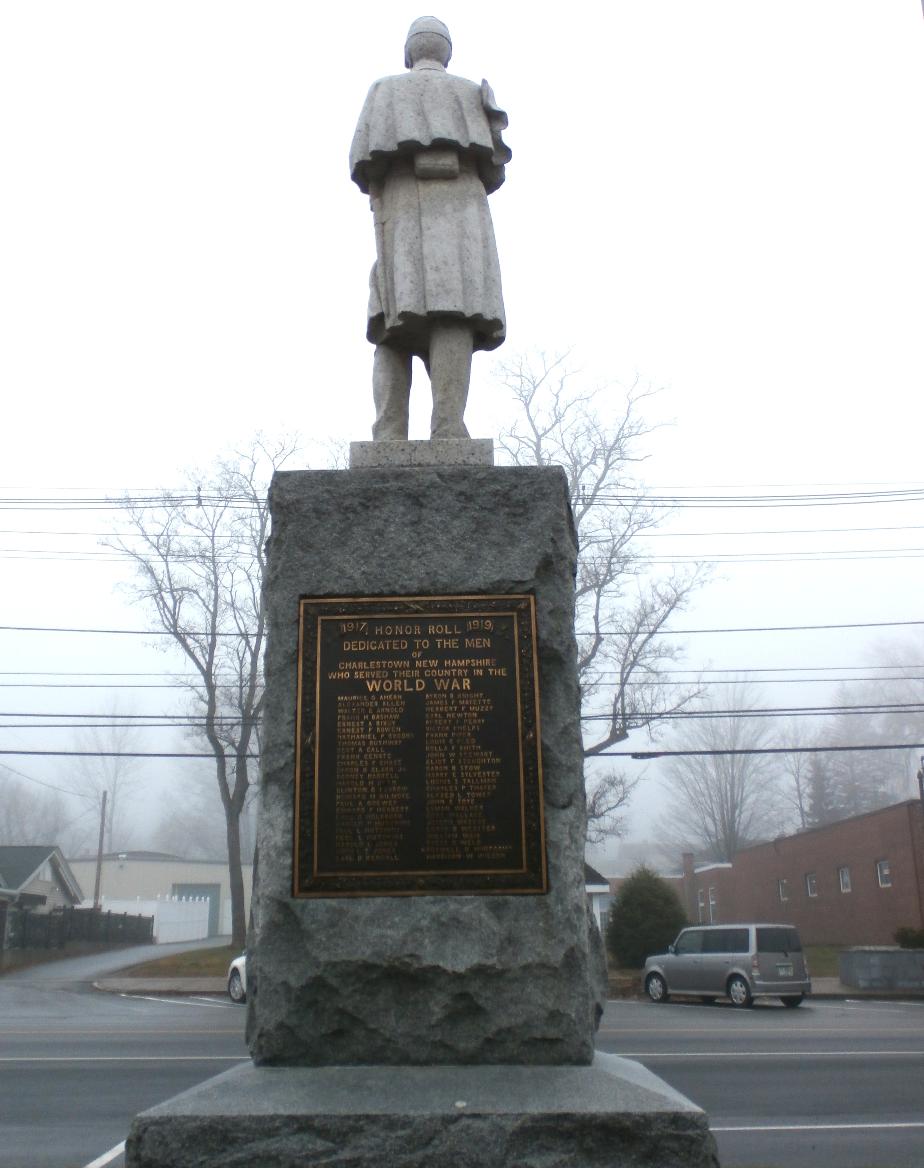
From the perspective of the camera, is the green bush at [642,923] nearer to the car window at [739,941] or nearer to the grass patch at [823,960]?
the car window at [739,941]

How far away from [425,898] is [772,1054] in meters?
9.23

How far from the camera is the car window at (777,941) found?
20.1 m

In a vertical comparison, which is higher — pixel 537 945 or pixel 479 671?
pixel 479 671

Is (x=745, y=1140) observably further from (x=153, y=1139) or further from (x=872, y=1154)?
(x=153, y=1139)

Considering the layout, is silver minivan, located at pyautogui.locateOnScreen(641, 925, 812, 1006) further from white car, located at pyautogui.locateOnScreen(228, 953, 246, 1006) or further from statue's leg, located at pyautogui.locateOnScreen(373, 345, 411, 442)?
statue's leg, located at pyautogui.locateOnScreen(373, 345, 411, 442)

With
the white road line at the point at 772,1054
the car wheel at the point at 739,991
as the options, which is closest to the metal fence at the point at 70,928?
the car wheel at the point at 739,991

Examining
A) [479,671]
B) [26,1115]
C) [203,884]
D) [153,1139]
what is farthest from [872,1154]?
[203,884]

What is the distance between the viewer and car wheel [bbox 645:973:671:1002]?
21812mm

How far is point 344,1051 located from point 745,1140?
15.5 feet

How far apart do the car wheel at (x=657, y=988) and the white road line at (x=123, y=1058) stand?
1267cm

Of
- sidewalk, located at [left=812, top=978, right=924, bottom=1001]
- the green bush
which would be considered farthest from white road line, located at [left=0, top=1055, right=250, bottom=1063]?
sidewalk, located at [left=812, top=978, right=924, bottom=1001]

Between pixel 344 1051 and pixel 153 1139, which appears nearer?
pixel 153 1139

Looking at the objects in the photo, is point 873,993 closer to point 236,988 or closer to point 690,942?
point 690,942

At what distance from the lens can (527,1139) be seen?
336 cm
